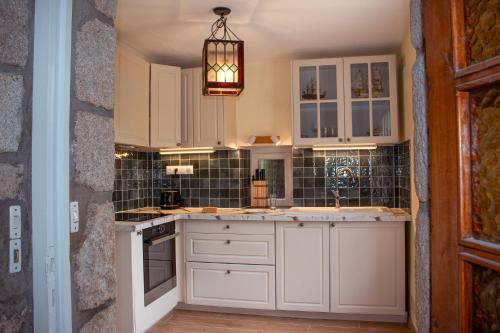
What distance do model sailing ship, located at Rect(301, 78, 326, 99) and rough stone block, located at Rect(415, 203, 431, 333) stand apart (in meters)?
2.82

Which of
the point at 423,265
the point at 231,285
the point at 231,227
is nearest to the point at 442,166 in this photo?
the point at 423,265

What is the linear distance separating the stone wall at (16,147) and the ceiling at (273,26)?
1.88 metres

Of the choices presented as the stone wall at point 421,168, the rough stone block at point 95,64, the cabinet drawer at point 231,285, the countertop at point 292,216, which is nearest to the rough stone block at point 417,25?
the stone wall at point 421,168

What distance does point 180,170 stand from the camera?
4.12m

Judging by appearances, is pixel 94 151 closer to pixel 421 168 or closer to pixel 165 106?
pixel 421 168

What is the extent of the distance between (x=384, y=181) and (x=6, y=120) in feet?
11.3

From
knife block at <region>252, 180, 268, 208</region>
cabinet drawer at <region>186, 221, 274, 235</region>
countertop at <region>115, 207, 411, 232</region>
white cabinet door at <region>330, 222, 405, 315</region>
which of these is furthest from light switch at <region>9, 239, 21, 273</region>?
knife block at <region>252, 180, 268, 208</region>

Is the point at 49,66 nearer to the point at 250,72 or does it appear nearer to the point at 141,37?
the point at 141,37

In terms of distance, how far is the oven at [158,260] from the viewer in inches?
116

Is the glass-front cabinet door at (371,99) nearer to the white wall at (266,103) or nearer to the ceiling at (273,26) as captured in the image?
the ceiling at (273,26)

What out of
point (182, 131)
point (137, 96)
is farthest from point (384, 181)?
point (137, 96)

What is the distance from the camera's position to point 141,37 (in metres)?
3.27

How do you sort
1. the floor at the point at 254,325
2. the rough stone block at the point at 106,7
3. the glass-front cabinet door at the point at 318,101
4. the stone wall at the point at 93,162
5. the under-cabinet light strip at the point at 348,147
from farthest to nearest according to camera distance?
the under-cabinet light strip at the point at 348,147 → the glass-front cabinet door at the point at 318,101 → the floor at the point at 254,325 → the rough stone block at the point at 106,7 → the stone wall at the point at 93,162

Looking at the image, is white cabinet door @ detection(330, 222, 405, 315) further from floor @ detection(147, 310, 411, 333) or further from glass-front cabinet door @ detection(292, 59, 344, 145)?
glass-front cabinet door @ detection(292, 59, 344, 145)
